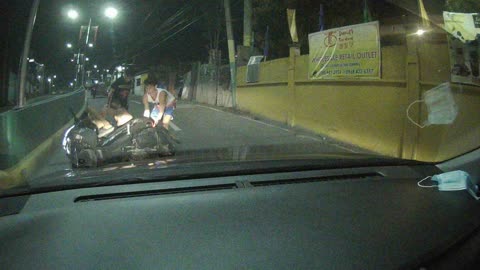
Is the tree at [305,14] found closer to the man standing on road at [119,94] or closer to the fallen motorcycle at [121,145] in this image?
the man standing on road at [119,94]

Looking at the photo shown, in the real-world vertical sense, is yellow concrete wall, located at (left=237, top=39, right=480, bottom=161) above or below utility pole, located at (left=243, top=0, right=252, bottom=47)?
below

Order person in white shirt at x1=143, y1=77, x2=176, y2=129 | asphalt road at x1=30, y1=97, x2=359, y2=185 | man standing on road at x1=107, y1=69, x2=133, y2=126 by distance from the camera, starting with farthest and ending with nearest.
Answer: asphalt road at x1=30, y1=97, x2=359, y2=185 → man standing on road at x1=107, y1=69, x2=133, y2=126 → person in white shirt at x1=143, y1=77, x2=176, y2=129

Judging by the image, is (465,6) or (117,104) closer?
(465,6)

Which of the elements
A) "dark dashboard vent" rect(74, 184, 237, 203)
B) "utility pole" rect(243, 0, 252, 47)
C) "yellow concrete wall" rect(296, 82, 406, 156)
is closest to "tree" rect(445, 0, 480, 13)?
"yellow concrete wall" rect(296, 82, 406, 156)

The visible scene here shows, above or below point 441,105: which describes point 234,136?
below

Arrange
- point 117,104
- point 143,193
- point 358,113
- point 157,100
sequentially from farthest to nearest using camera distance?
1. point 358,113
2. point 117,104
3. point 157,100
4. point 143,193

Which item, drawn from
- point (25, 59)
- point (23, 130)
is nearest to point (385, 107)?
point (23, 130)

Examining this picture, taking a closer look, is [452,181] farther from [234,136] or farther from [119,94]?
[234,136]

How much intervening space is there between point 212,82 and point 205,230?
92.9 feet

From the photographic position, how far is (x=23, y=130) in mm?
9094

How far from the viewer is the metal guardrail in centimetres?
791

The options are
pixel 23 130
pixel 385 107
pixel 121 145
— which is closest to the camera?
pixel 121 145

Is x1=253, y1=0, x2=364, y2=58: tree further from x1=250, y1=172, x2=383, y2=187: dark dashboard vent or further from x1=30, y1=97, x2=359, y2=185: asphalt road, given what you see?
x1=250, y1=172, x2=383, y2=187: dark dashboard vent

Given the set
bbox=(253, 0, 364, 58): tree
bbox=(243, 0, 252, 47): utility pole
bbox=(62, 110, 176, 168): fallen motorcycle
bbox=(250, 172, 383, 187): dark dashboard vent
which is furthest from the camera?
bbox=(243, 0, 252, 47): utility pole
